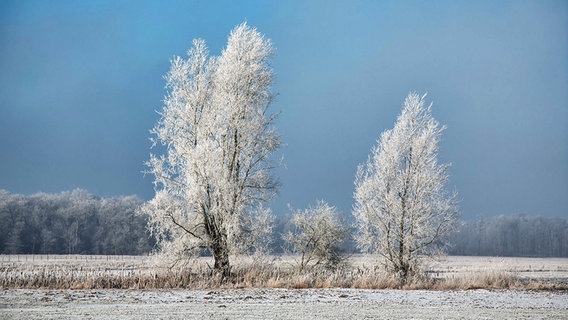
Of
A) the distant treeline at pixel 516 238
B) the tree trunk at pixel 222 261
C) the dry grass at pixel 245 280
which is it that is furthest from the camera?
→ the distant treeline at pixel 516 238

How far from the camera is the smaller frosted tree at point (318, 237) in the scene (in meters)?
35.5

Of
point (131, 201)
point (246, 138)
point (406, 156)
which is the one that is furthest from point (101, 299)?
point (131, 201)

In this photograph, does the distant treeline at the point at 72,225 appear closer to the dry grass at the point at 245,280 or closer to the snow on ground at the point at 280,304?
the dry grass at the point at 245,280

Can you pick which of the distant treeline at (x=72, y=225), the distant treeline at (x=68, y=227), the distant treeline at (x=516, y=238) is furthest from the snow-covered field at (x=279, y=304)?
the distant treeline at (x=516, y=238)

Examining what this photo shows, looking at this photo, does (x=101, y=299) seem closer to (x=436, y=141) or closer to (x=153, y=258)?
(x=153, y=258)

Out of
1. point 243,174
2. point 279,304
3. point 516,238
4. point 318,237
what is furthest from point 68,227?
point 516,238

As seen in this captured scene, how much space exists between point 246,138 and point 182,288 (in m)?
8.36

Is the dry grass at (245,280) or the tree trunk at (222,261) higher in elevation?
the tree trunk at (222,261)

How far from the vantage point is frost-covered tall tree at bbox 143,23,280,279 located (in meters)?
27.5

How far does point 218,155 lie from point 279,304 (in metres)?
10.7

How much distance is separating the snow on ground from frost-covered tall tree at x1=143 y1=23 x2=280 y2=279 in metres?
A: 4.43

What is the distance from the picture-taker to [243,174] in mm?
29125

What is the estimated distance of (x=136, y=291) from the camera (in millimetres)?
23469

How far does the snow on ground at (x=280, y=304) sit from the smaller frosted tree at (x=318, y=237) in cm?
1012
